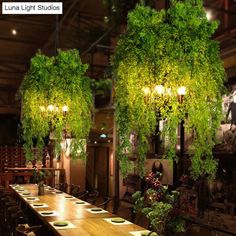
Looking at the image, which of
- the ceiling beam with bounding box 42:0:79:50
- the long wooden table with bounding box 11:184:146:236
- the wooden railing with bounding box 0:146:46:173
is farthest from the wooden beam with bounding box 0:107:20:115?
the long wooden table with bounding box 11:184:146:236

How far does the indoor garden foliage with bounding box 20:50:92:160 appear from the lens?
20.5 ft

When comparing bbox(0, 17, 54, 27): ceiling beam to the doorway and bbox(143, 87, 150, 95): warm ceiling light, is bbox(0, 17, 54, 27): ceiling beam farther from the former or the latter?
the doorway

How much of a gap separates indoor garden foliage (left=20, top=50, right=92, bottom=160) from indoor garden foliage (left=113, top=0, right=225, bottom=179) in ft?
8.97

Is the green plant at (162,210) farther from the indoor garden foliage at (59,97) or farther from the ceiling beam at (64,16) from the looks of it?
the ceiling beam at (64,16)

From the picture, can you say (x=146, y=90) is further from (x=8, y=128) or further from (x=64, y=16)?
(x=8, y=128)

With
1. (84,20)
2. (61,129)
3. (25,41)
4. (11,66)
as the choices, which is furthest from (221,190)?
(11,66)

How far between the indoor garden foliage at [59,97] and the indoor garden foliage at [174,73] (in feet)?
8.97

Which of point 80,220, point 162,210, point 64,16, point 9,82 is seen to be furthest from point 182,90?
point 9,82

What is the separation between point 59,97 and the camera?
20.6 feet

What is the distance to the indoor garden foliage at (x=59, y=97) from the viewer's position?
6.24 metres

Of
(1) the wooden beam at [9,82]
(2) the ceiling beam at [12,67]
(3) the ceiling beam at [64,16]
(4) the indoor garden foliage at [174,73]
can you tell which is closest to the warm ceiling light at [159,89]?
(4) the indoor garden foliage at [174,73]

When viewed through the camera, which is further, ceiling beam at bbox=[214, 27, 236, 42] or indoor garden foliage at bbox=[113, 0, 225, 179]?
ceiling beam at bbox=[214, 27, 236, 42]

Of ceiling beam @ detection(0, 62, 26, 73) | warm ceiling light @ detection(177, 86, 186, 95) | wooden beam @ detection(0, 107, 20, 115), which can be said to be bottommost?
warm ceiling light @ detection(177, 86, 186, 95)

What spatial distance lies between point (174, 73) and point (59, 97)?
10.6 ft
